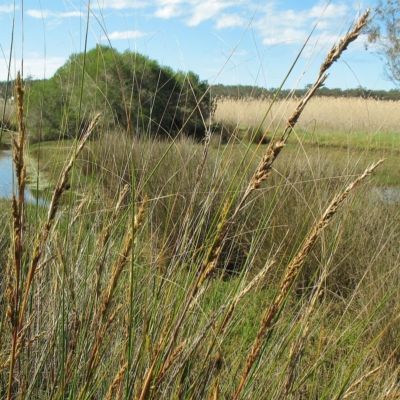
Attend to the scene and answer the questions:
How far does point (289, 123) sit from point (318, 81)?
9 centimetres

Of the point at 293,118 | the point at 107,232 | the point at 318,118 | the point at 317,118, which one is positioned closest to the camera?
the point at 293,118

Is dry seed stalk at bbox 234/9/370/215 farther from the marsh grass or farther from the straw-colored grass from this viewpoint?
the straw-colored grass

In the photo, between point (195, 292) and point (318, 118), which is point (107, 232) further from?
point (318, 118)

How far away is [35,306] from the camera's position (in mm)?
1748

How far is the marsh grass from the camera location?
83cm

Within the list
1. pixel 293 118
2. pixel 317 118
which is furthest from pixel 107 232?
pixel 317 118

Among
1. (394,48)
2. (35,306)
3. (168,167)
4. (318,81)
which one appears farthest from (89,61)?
(318,81)

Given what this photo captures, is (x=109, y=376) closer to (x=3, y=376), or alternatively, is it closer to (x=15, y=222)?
(x=3, y=376)

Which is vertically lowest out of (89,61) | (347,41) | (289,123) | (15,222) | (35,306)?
(35,306)

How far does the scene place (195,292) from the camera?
0.78m

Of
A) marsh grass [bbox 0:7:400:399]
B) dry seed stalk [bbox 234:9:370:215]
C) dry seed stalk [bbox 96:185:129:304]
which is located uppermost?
dry seed stalk [bbox 234:9:370:215]

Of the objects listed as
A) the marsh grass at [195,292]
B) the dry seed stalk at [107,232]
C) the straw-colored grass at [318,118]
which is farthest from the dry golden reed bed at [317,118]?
the dry seed stalk at [107,232]

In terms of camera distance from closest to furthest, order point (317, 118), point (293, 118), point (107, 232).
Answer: point (293, 118) < point (107, 232) < point (317, 118)

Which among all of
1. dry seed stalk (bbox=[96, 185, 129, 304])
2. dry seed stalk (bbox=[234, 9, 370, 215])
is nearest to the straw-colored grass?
dry seed stalk (bbox=[234, 9, 370, 215])
